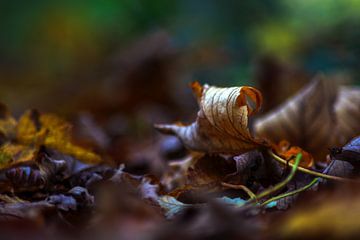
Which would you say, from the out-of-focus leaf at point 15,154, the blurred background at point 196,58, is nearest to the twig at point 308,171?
the out-of-focus leaf at point 15,154

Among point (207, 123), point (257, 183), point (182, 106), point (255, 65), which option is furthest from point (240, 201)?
point (182, 106)

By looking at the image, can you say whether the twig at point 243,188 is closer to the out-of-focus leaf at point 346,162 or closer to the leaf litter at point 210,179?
the leaf litter at point 210,179

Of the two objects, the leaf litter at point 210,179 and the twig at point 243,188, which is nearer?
the leaf litter at point 210,179

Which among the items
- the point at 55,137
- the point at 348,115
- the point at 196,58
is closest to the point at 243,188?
the point at 55,137

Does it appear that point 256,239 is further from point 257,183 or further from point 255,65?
point 255,65

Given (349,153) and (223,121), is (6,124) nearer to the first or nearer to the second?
(223,121)

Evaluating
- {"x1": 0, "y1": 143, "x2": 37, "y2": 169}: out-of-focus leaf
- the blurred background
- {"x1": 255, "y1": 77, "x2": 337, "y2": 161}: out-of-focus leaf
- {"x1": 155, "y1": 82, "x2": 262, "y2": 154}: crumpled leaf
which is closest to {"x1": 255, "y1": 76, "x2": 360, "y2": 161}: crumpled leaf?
{"x1": 255, "y1": 77, "x2": 337, "y2": 161}: out-of-focus leaf

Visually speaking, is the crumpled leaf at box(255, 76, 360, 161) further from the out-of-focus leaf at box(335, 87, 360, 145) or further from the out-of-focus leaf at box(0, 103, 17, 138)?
the out-of-focus leaf at box(0, 103, 17, 138)
